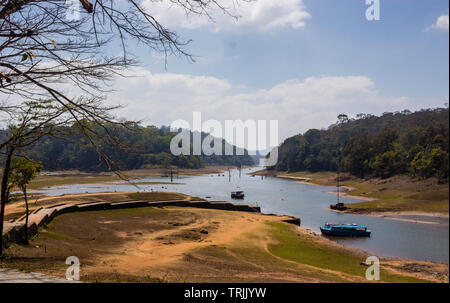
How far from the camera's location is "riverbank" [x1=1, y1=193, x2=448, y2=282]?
13.3 meters

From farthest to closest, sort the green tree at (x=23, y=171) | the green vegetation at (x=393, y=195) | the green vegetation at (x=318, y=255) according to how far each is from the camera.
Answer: the green vegetation at (x=393, y=195) < the green vegetation at (x=318, y=255) < the green tree at (x=23, y=171)

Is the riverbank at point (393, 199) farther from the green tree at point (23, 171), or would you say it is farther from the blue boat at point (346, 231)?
the green tree at point (23, 171)

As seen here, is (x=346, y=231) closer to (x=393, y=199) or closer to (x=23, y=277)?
(x=393, y=199)

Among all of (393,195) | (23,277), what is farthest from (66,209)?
(393,195)

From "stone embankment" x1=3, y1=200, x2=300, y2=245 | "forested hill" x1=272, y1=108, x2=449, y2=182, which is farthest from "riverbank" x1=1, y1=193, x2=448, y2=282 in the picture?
"forested hill" x1=272, y1=108, x2=449, y2=182

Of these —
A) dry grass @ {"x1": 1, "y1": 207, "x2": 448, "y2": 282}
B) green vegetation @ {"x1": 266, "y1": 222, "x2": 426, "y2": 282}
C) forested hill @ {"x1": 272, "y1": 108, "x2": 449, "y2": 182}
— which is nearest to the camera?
dry grass @ {"x1": 1, "y1": 207, "x2": 448, "y2": 282}

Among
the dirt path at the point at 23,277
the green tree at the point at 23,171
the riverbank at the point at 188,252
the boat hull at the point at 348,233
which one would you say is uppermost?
the green tree at the point at 23,171

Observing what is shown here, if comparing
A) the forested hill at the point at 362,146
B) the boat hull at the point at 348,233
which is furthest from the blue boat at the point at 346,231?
the forested hill at the point at 362,146

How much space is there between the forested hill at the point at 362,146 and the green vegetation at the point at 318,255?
78.3 ft

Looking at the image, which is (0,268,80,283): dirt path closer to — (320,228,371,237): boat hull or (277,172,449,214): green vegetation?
(277,172,449,214): green vegetation

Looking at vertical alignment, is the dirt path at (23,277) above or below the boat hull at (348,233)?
above

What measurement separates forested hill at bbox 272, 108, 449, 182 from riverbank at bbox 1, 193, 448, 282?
1002 inches

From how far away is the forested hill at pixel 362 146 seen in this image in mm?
76069

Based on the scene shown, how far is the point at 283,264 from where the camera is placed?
65.2ft
